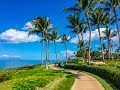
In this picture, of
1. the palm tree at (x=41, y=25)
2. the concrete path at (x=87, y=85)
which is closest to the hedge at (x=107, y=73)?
the concrete path at (x=87, y=85)

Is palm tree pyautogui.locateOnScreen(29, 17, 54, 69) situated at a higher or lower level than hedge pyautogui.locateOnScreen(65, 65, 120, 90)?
higher

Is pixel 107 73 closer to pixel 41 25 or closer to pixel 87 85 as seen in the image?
pixel 87 85

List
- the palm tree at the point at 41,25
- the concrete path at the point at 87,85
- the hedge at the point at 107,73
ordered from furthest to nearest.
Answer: the palm tree at the point at 41,25 → the concrete path at the point at 87,85 → the hedge at the point at 107,73

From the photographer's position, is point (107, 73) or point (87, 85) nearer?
point (87, 85)

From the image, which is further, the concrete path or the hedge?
the concrete path

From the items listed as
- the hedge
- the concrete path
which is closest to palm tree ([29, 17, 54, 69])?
the hedge

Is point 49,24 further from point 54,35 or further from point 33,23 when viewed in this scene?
point 54,35

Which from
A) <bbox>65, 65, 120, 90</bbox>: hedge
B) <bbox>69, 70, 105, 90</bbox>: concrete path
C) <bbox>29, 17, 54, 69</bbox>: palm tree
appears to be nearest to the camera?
<bbox>65, 65, 120, 90</bbox>: hedge

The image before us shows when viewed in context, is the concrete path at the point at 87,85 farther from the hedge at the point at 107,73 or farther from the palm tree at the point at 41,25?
the palm tree at the point at 41,25

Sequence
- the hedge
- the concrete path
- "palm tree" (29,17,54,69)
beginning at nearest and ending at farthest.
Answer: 1. the hedge
2. the concrete path
3. "palm tree" (29,17,54,69)

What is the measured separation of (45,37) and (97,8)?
20686 millimetres

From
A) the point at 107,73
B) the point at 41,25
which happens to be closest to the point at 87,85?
the point at 107,73

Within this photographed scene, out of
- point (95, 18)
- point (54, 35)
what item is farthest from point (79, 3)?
point (54, 35)

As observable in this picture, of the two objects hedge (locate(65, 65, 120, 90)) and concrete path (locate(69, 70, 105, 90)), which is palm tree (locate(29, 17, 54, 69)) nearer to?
hedge (locate(65, 65, 120, 90))
